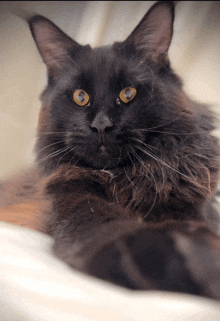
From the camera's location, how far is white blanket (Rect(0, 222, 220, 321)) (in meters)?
0.53

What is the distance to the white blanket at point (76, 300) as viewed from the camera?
0.53 meters

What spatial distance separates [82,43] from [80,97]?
327 mm

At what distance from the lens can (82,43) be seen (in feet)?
3.78

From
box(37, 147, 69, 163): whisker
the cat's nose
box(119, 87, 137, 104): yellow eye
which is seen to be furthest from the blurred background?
the cat's nose

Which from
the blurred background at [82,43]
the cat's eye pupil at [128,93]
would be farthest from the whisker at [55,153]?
the cat's eye pupil at [128,93]

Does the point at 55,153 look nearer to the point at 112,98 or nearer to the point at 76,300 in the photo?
the point at 112,98

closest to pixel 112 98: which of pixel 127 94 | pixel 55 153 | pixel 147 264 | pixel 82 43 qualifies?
pixel 127 94

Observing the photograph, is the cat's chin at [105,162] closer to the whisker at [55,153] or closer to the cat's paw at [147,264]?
the whisker at [55,153]

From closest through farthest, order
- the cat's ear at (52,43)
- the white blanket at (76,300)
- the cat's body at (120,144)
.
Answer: the white blanket at (76,300) → the cat's body at (120,144) → the cat's ear at (52,43)

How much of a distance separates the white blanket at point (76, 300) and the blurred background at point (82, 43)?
609mm

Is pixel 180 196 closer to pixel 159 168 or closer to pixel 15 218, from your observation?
pixel 159 168

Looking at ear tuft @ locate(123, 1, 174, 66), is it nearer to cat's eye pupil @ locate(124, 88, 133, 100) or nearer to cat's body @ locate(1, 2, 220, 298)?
cat's body @ locate(1, 2, 220, 298)

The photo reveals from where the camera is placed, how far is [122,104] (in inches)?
35.4

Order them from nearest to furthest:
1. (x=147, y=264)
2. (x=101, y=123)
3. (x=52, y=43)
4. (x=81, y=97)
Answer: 1. (x=147, y=264)
2. (x=101, y=123)
3. (x=81, y=97)
4. (x=52, y=43)
